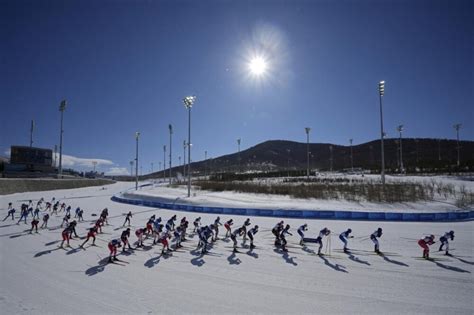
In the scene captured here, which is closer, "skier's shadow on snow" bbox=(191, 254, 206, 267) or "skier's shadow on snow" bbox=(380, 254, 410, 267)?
"skier's shadow on snow" bbox=(380, 254, 410, 267)

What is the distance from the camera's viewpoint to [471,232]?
37.2 ft

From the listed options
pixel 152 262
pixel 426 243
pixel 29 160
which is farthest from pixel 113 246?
pixel 29 160

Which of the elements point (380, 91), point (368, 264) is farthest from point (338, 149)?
point (368, 264)

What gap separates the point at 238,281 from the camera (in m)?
6.62

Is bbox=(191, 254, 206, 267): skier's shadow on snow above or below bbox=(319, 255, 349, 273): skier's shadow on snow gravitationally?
below

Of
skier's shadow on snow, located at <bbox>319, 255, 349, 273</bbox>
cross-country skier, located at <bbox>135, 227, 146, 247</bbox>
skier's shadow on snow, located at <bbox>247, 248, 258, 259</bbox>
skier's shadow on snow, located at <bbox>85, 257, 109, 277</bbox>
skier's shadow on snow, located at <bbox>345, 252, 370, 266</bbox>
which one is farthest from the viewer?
cross-country skier, located at <bbox>135, 227, 146, 247</bbox>

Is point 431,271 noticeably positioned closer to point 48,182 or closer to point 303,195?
point 303,195

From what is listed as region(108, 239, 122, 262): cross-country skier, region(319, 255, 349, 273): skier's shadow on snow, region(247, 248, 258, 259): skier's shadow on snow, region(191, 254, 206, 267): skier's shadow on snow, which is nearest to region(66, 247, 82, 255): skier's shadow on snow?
region(108, 239, 122, 262): cross-country skier

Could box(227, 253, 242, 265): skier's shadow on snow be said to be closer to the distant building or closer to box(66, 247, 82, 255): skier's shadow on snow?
box(66, 247, 82, 255): skier's shadow on snow

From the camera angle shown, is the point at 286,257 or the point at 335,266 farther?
the point at 286,257

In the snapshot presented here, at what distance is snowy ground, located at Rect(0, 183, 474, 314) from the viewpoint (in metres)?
5.37

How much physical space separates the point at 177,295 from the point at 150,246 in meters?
4.63

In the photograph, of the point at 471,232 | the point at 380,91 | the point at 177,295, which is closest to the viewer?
the point at 177,295

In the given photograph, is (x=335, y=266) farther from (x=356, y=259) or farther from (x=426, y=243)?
(x=426, y=243)
